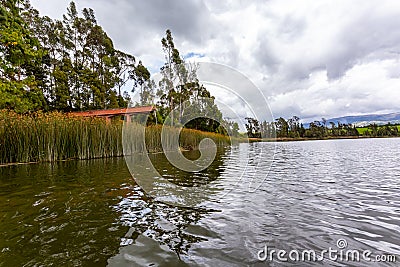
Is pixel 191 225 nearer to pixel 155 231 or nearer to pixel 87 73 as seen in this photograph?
pixel 155 231

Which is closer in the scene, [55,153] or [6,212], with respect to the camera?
[6,212]

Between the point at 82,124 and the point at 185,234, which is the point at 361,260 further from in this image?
the point at 82,124

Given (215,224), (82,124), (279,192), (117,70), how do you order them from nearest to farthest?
(215,224), (279,192), (82,124), (117,70)

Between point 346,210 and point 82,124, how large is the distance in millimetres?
9438

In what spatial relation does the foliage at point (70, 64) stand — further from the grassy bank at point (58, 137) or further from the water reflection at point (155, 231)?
the water reflection at point (155, 231)

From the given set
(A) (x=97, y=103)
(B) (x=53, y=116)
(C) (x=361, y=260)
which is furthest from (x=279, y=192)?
(A) (x=97, y=103)

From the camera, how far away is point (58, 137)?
8.78 metres

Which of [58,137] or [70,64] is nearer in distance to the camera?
[58,137]

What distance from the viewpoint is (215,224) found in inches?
101

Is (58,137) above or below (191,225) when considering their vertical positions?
above

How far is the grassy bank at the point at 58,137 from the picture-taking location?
8.02 m

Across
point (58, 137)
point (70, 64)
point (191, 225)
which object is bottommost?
point (191, 225)

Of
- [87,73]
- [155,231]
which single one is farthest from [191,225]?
[87,73]

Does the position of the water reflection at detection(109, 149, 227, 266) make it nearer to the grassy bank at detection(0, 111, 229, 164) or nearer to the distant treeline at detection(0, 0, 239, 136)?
the grassy bank at detection(0, 111, 229, 164)
